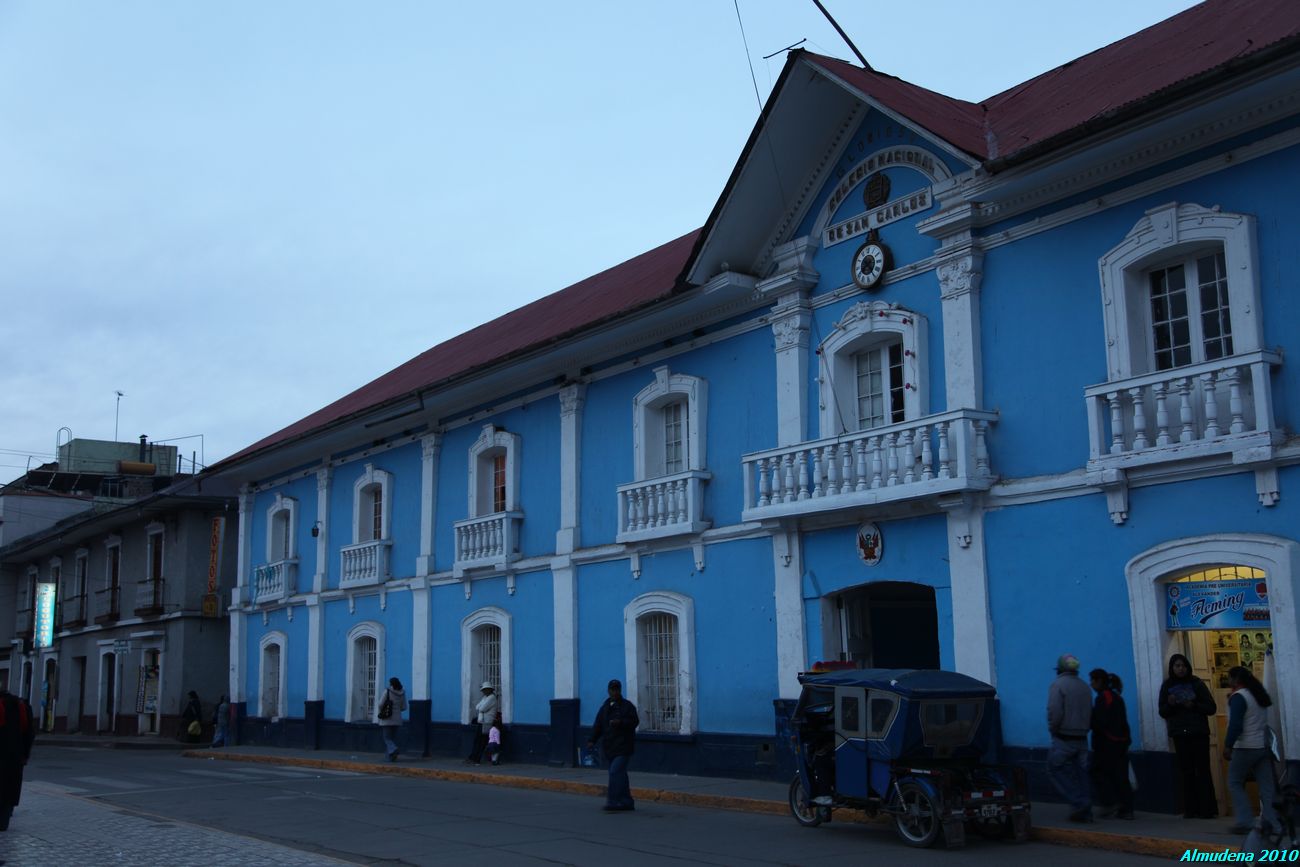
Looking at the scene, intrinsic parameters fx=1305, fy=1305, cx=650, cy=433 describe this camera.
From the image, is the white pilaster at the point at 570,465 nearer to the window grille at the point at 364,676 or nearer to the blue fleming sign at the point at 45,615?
the window grille at the point at 364,676

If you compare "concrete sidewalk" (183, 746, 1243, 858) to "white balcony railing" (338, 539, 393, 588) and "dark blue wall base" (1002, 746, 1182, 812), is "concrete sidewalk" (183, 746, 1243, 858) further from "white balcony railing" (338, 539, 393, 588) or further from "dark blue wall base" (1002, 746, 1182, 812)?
"white balcony railing" (338, 539, 393, 588)

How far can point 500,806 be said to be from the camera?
15922 millimetres

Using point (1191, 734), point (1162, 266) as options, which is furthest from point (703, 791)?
point (1162, 266)

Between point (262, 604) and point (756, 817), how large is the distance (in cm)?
1879

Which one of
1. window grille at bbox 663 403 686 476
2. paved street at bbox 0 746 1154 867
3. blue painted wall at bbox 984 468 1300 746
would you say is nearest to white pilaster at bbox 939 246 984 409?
blue painted wall at bbox 984 468 1300 746

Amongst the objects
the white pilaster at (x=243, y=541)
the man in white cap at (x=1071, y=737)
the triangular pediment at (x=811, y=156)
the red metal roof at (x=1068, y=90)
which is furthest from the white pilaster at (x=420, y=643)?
the man in white cap at (x=1071, y=737)

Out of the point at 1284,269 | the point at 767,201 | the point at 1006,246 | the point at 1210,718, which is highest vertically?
the point at 767,201

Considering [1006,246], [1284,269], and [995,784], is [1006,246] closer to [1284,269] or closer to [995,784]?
[1284,269]

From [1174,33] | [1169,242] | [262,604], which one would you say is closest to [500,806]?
[1169,242]

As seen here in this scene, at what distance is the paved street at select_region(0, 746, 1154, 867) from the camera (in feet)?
37.0

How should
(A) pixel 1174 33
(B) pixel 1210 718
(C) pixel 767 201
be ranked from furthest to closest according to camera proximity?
(C) pixel 767 201
(A) pixel 1174 33
(B) pixel 1210 718

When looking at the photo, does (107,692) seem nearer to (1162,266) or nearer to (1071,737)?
(1071,737)

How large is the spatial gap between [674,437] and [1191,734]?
945 centimetres

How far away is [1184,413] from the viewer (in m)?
12.2
